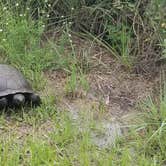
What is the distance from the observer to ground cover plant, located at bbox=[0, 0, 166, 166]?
3.25 meters

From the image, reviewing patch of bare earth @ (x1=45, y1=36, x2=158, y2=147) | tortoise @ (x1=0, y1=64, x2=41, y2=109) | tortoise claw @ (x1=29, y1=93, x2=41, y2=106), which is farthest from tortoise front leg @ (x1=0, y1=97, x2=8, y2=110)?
patch of bare earth @ (x1=45, y1=36, x2=158, y2=147)

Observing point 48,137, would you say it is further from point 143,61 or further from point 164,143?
point 143,61

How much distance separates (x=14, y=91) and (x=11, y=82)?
78mm

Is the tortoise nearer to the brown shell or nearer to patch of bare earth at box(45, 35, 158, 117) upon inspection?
the brown shell

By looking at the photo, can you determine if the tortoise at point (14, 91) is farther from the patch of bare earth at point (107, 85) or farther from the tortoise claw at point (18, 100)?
the patch of bare earth at point (107, 85)

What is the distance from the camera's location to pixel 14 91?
3.66 m

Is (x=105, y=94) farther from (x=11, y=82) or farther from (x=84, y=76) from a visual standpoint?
(x=11, y=82)

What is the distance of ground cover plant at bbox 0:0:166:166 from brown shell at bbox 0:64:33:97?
157 millimetres

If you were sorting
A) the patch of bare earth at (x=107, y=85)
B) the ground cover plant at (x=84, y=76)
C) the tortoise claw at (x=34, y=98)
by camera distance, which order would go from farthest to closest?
the patch of bare earth at (x=107, y=85) < the tortoise claw at (x=34, y=98) < the ground cover plant at (x=84, y=76)

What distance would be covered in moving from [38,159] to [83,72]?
1421mm

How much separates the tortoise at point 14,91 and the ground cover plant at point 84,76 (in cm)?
7

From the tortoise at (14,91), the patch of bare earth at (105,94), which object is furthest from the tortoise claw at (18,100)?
the patch of bare earth at (105,94)

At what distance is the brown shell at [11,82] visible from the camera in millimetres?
3654

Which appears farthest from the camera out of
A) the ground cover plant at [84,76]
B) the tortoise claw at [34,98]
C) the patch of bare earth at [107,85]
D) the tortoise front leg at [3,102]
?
the patch of bare earth at [107,85]
